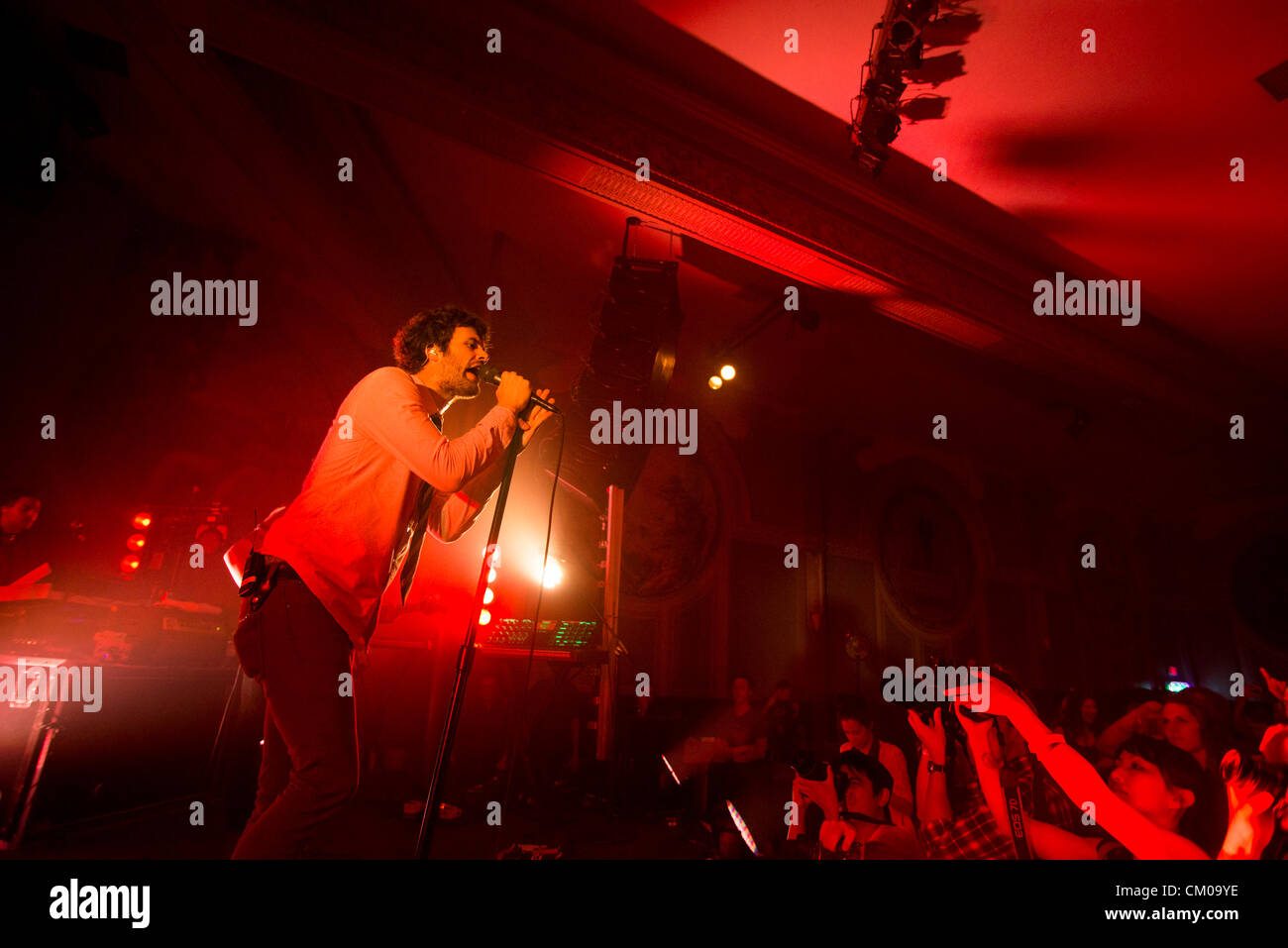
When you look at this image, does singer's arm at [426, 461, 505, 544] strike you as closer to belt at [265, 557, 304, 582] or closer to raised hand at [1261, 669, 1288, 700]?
belt at [265, 557, 304, 582]

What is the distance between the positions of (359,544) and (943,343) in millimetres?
6015

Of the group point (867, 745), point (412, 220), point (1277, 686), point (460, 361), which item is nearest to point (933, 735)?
point (867, 745)

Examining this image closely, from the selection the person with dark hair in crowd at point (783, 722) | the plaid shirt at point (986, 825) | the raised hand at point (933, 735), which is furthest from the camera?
the person with dark hair in crowd at point (783, 722)

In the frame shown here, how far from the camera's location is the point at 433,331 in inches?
74.8

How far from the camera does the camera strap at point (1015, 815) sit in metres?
2.12

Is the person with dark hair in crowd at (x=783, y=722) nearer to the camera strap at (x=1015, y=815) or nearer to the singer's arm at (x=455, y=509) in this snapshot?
the camera strap at (x=1015, y=815)

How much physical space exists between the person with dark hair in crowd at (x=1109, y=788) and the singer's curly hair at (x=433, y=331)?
1.99m

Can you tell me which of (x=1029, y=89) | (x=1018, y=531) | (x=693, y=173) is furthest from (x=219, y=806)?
(x=1018, y=531)

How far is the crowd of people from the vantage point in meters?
1.78

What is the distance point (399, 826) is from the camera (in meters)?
3.48

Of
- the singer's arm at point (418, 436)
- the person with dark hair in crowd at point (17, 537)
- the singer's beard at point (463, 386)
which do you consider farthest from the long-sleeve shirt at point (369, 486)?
the person with dark hair in crowd at point (17, 537)

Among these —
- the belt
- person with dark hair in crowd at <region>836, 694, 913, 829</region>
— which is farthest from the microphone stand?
person with dark hair in crowd at <region>836, 694, 913, 829</region>
